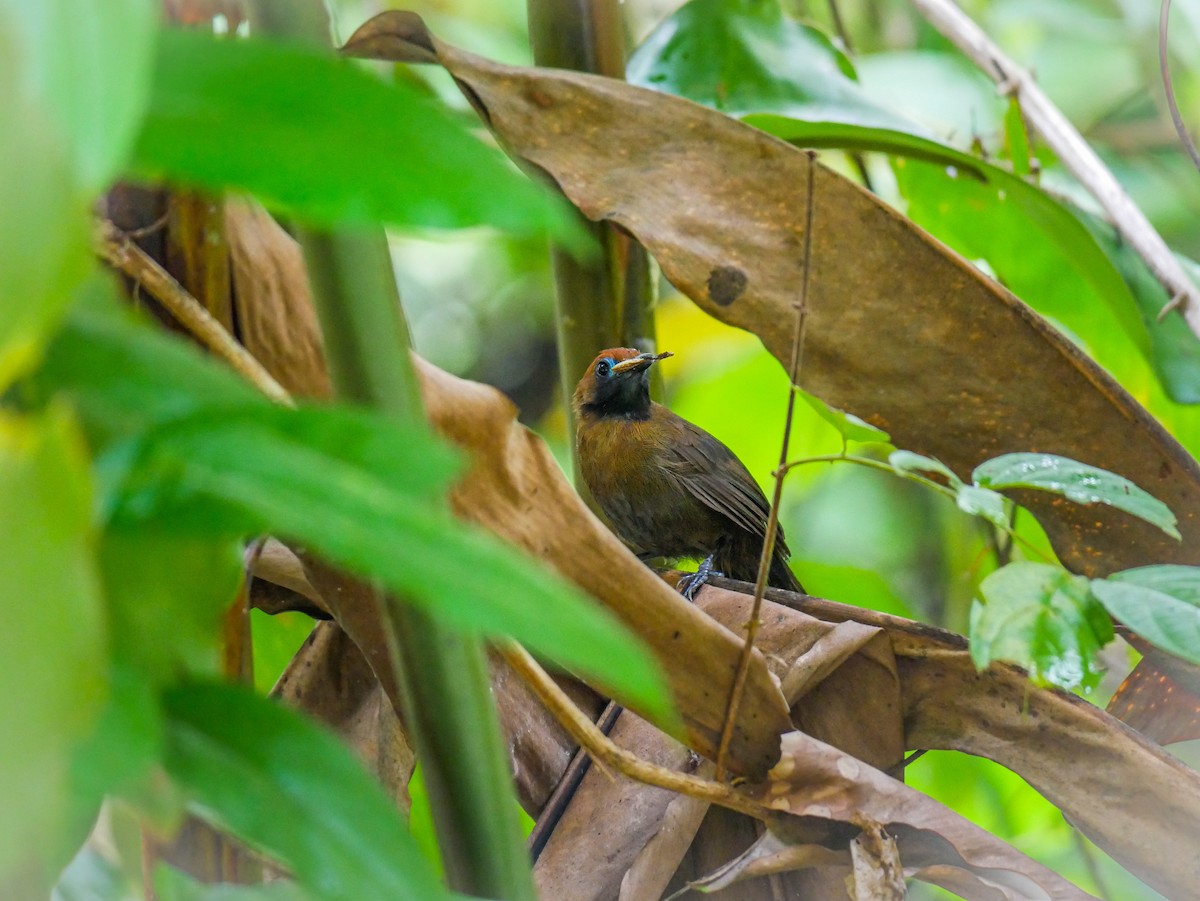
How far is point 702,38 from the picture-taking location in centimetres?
269

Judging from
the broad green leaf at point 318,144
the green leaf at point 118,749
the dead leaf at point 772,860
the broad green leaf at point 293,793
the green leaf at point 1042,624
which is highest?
the broad green leaf at point 318,144

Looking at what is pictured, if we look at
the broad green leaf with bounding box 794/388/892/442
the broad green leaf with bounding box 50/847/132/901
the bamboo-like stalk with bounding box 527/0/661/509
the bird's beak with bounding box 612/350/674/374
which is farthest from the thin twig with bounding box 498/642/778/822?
the bird's beak with bounding box 612/350/674/374

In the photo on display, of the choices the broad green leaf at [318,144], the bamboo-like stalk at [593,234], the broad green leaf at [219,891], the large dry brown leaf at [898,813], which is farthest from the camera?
the bamboo-like stalk at [593,234]

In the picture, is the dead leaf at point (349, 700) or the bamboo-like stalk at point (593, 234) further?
the bamboo-like stalk at point (593, 234)

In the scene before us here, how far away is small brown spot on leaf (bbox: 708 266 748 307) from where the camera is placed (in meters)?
1.81

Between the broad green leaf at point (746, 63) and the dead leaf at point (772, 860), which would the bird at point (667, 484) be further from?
the dead leaf at point (772, 860)

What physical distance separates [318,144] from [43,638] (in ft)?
0.68

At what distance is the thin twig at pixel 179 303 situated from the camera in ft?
3.74

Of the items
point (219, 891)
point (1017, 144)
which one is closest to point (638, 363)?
point (1017, 144)

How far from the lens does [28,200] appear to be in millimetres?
344

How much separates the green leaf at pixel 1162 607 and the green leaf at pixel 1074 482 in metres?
0.08

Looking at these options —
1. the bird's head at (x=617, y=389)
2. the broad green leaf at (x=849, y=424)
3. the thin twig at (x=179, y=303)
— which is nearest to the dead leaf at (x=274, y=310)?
the thin twig at (x=179, y=303)

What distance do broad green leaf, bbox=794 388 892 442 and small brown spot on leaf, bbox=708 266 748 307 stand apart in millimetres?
190

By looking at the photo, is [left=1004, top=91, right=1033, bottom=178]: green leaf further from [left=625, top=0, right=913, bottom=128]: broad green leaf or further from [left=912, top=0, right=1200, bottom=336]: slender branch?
[left=625, top=0, right=913, bottom=128]: broad green leaf
